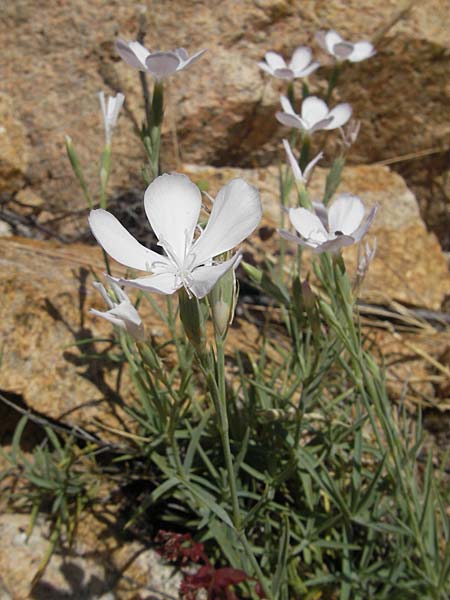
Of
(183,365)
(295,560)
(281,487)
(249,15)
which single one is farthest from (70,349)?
(249,15)

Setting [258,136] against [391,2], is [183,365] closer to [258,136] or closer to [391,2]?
[258,136]

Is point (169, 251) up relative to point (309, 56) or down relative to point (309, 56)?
down

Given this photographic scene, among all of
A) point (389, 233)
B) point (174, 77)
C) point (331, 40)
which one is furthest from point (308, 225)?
point (174, 77)

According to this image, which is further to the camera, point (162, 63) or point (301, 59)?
point (301, 59)

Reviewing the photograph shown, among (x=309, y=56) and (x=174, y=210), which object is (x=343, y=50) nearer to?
(x=309, y=56)

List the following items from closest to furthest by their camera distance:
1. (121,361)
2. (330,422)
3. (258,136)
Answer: (330,422)
(121,361)
(258,136)

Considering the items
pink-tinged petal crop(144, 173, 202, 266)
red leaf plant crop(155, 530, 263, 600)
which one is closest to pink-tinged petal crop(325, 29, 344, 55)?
pink-tinged petal crop(144, 173, 202, 266)
